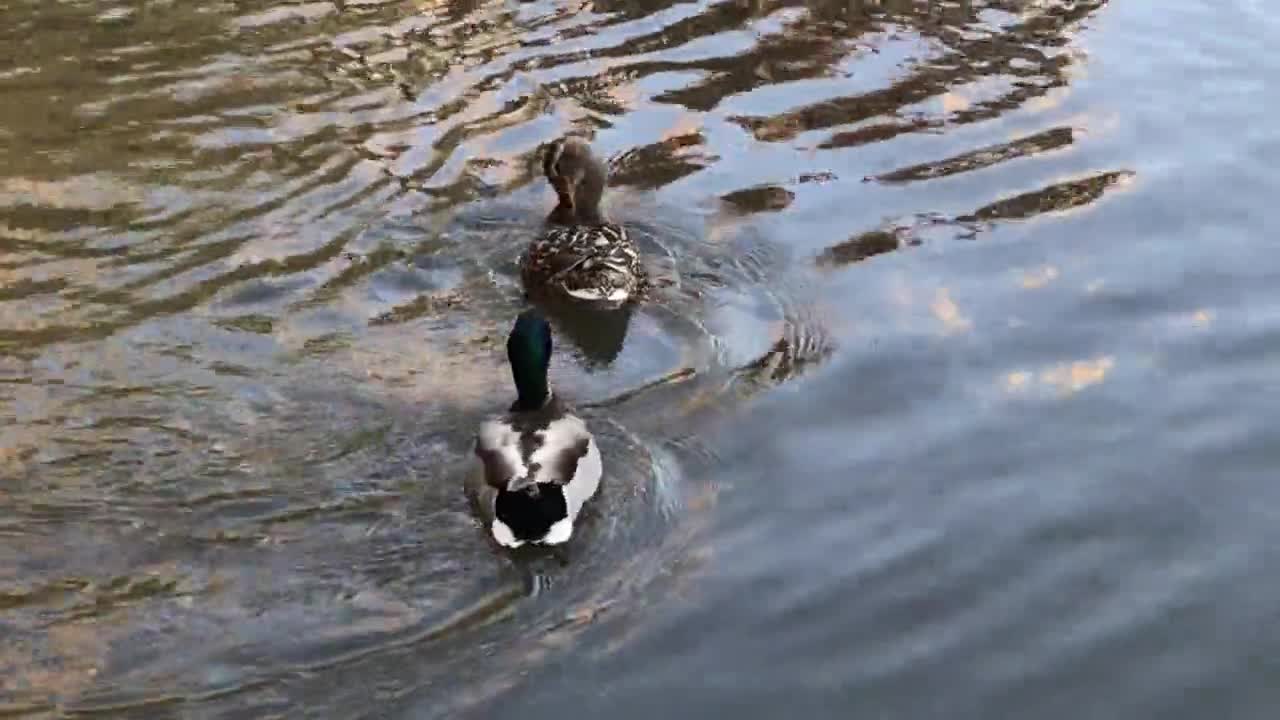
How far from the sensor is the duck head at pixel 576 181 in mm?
9422

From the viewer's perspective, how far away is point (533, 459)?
675cm

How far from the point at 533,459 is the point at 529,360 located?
687 mm

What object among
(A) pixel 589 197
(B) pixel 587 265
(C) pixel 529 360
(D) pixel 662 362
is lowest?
(D) pixel 662 362

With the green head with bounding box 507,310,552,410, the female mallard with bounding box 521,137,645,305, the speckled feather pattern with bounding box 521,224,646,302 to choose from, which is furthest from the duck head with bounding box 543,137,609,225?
the green head with bounding box 507,310,552,410

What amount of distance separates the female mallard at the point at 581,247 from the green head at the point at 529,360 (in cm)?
149

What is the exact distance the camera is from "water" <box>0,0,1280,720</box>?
5992 millimetres

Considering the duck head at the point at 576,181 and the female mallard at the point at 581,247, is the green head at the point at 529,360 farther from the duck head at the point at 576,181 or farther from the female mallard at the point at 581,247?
the duck head at the point at 576,181

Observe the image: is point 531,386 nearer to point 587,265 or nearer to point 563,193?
point 587,265

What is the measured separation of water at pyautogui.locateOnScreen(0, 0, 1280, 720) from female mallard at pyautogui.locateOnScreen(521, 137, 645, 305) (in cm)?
19

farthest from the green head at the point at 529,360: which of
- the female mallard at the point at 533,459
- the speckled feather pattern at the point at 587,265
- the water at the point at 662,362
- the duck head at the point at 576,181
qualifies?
the duck head at the point at 576,181

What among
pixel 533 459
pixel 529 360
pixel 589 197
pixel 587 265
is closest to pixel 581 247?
pixel 587 265

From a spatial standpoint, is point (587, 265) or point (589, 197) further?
point (589, 197)

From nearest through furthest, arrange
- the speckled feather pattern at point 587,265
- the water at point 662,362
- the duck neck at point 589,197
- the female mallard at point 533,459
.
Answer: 1. the water at point 662,362
2. the female mallard at point 533,459
3. the speckled feather pattern at point 587,265
4. the duck neck at point 589,197

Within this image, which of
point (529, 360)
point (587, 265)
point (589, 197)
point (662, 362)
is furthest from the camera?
point (589, 197)
